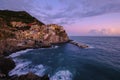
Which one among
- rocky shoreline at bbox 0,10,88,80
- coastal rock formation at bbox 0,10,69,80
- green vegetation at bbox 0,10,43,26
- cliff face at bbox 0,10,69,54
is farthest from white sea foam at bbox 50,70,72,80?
green vegetation at bbox 0,10,43,26

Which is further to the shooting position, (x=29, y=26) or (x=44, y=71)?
(x=29, y=26)

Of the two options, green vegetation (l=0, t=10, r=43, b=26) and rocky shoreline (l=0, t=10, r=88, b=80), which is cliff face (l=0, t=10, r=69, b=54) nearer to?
rocky shoreline (l=0, t=10, r=88, b=80)

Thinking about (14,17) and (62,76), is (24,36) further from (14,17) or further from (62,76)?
(62,76)

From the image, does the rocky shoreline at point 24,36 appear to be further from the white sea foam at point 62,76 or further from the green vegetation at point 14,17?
the white sea foam at point 62,76

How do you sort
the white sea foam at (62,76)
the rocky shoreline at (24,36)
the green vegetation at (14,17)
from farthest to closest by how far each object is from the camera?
the green vegetation at (14,17) < the rocky shoreline at (24,36) < the white sea foam at (62,76)

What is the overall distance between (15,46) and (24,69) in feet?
107

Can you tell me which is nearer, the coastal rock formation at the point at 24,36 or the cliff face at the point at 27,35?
the coastal rock formation at the point at 24,36

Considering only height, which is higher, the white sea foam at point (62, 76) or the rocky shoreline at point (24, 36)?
the rocky shoreline at point (24, 36)

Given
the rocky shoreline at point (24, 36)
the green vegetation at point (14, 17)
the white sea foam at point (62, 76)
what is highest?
the green vegetation at point (14, 17)

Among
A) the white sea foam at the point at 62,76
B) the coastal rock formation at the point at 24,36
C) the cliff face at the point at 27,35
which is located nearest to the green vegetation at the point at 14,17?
the coastal rock formation at the point at 24,36

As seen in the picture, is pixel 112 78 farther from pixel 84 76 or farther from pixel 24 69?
pixel 24 69

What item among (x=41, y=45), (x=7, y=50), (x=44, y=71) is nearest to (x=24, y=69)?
(x=44, y=71)

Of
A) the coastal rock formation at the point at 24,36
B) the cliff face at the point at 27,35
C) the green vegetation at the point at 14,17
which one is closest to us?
the coastal rock formation at the point at 24,36

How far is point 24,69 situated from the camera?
36.1 metres
